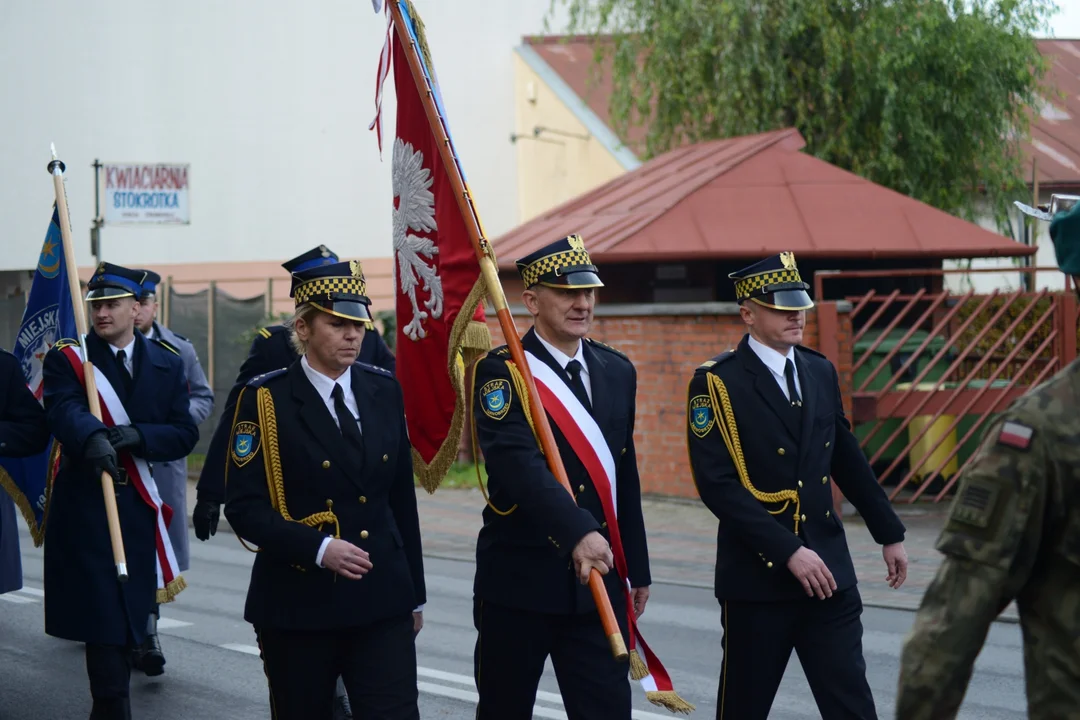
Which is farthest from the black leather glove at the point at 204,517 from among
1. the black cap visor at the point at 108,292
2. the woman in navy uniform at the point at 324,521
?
the woman in navy uniform at the point at 324,521

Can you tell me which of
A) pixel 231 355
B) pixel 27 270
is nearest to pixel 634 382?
pixel 231 355

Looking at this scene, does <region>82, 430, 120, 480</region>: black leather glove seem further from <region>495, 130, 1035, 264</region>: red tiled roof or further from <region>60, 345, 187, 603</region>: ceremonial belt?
<region>495, 130, 1035, 264</region>: red tiled roof

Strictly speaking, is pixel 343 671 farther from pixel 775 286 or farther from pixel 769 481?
pixel 775 286

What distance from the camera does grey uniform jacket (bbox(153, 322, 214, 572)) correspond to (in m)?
9.06

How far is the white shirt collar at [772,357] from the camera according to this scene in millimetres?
5398

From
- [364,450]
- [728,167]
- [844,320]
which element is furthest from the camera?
[728,167]

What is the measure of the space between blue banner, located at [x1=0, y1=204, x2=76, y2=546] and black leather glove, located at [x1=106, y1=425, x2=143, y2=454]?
76 cm

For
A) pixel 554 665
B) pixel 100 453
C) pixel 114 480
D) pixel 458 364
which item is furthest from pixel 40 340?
pixel 554 665

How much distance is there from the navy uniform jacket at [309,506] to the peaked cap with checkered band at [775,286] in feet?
4.48

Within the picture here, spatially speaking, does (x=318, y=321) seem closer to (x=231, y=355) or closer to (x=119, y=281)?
(x=119, y=281)

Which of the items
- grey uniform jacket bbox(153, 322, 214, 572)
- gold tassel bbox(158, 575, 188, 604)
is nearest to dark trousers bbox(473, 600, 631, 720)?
gold tassel bbox(158, 575, 188, 604)

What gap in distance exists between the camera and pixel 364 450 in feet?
16.6

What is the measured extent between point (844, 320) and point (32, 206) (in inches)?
782

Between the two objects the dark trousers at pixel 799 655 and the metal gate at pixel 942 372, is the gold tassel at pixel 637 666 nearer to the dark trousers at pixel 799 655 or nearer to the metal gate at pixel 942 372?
the dark trousers at pixel 799 655
